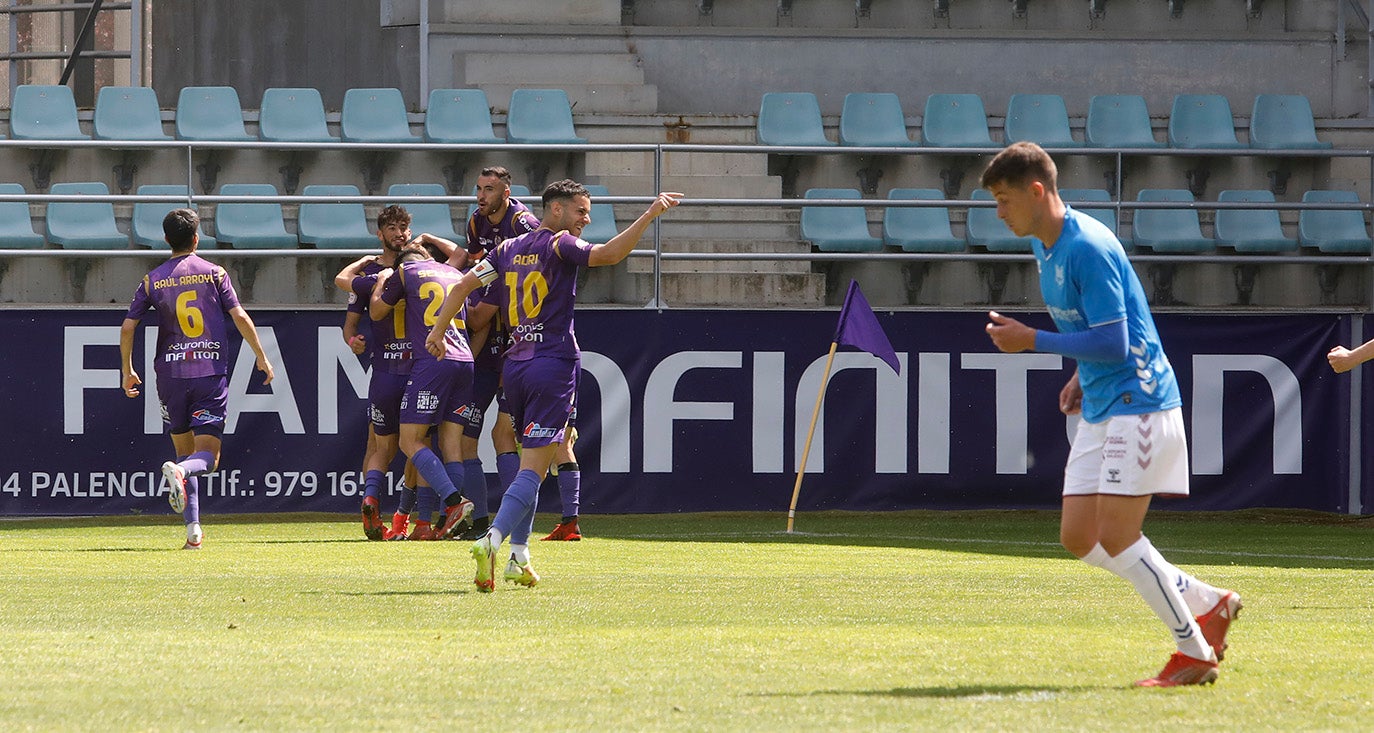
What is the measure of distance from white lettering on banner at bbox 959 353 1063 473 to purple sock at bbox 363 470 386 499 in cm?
518

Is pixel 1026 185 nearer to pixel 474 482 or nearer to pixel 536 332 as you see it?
pixel 536 332

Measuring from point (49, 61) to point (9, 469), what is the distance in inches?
416

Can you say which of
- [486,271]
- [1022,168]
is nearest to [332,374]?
[486,271]

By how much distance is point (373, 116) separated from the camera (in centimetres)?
1784

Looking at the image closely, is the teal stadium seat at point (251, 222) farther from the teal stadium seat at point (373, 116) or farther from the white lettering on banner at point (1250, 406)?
the white lettering on banner at point (1250, 406)

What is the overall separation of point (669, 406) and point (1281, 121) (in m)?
7.92

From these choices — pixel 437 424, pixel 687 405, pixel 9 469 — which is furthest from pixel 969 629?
pixel 9 469

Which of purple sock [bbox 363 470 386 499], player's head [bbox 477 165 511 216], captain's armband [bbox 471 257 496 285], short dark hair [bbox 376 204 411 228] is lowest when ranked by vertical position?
purple sock [bbox 363 470 386 499]

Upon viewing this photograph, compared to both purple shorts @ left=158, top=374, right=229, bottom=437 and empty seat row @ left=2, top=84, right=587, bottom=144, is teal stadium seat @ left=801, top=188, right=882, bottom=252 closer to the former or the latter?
empty seat row @ left=2, top=84, right=587, bottom=144

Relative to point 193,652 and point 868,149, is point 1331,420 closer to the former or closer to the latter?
point 868,149

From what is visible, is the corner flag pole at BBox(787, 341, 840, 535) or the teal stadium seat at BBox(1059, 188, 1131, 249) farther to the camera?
the teal stadium seat at BBox(1059, 188, 1131, 249)

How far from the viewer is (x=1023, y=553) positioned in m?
11.1

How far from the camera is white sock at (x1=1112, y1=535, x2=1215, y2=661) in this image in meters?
5.20

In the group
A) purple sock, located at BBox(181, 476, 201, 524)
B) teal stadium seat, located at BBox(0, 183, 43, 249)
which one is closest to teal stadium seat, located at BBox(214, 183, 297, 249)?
teal stadium seat, located at BBox(0, 183, 43, 249)
